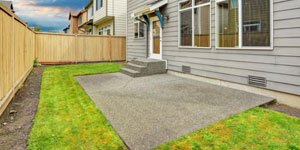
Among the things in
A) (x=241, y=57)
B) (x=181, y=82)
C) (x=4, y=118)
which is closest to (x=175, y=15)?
(x=181, y=82)

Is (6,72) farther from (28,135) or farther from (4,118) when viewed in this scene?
(28,135)

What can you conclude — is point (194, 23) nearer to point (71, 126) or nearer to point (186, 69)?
point (186, 69)

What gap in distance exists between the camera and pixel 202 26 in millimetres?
7543

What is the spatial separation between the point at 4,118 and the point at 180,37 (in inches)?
242

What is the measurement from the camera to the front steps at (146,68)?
912 cm

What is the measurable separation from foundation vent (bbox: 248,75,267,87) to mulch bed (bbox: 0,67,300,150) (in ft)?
2.02

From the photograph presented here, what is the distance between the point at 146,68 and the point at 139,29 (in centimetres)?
395

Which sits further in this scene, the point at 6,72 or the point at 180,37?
the point at 180,37

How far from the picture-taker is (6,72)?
4.87 m

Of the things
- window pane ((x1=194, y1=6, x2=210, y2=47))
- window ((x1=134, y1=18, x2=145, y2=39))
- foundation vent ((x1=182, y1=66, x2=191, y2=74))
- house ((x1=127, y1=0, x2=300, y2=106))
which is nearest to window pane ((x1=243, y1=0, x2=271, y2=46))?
house ((x1=127, y1=0, x2=300, y2=106))

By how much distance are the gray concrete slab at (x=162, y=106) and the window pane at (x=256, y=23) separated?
50.3 inches

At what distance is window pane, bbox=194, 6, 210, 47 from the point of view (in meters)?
7.27

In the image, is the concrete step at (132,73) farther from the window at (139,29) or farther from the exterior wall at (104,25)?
the exterior wall at (104,25)

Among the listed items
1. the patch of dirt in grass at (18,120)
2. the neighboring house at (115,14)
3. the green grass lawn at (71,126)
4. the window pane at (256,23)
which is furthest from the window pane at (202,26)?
the neighboring house at (115,14)
